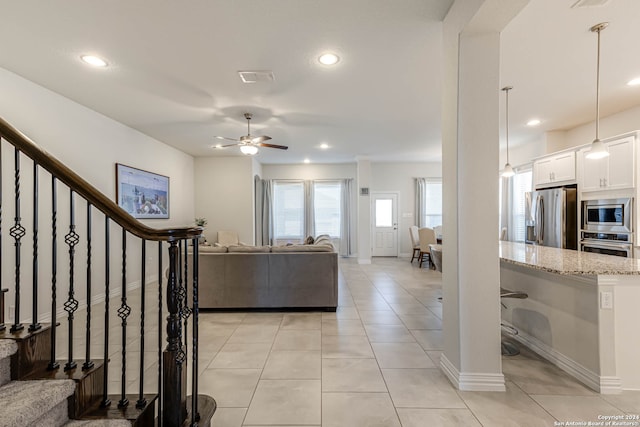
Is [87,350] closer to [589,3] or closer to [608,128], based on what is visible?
[589,3]

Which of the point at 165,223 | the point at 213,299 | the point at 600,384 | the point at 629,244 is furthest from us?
the point at 165,223

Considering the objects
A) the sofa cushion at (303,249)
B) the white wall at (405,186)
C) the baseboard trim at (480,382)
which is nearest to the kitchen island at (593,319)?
the baseboard trim at (480,382)

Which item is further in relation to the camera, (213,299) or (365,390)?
(213,299)

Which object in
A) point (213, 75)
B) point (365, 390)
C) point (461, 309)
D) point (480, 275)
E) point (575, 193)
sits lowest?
point (365, 390)

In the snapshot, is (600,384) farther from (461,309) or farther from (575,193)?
(575,193)

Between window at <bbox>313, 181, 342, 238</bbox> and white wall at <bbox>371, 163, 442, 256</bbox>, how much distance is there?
4.02ft

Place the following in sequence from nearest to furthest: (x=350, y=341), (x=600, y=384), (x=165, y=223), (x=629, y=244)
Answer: (x=600, y=384)
(x=350, y=341)
(x=629, y=244)
(x=165, y=223)

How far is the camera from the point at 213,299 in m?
3.95

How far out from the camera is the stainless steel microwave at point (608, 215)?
12.2ft

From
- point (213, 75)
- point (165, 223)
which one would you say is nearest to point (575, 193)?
point (213, 75)

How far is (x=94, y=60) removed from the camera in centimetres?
281

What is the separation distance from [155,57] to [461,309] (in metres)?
3.35

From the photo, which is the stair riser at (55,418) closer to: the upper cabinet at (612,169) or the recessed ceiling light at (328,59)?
the recessed ceiling light at (328,59)

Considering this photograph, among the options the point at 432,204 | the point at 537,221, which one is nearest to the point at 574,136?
the point at 537,221
